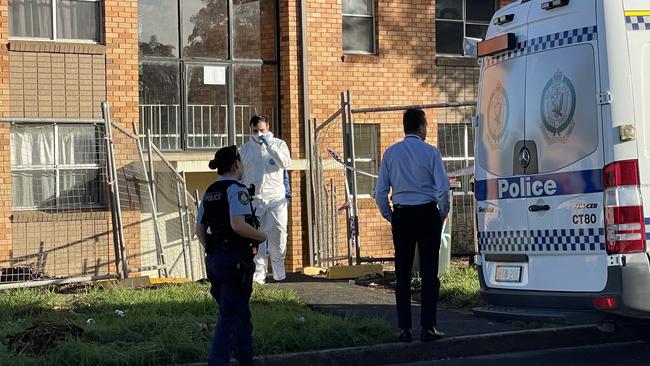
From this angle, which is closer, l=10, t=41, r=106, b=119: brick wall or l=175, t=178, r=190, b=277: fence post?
l=175, t=178, r=190, b=277: fence post

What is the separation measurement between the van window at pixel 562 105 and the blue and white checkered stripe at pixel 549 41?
0.05 metres

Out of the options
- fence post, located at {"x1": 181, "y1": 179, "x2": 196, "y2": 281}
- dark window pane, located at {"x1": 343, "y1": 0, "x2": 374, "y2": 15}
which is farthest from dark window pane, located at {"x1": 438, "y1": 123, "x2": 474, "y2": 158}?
fence post, located at {"x1": 181, "y1": 179, "x2": 196, "y2": 281}

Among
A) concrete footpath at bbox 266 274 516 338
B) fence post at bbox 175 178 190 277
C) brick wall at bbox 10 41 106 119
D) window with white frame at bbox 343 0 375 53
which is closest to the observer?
concrete footpath at bbox 266 274 516 338

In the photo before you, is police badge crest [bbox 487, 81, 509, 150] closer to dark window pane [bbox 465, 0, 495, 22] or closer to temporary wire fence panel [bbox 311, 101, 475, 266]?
temporary wire fence panel [bbox 311, 101, 475, 266]

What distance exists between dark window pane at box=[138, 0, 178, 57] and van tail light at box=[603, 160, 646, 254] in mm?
9682

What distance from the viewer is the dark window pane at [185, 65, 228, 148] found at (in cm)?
1628

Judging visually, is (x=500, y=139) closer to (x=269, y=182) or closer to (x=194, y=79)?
(x=269, y=182)

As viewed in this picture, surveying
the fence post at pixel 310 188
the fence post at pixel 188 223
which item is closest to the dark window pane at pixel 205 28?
the fence post at pixel 310 188

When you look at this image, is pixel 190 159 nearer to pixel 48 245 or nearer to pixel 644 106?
pixel 48 245

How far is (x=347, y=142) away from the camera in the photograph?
46.9 feet

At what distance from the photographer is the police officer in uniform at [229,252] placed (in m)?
7.59

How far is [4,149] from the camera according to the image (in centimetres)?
1477

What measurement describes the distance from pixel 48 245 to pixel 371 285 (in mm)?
4437

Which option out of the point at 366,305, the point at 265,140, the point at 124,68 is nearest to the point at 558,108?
the point at 366,305
